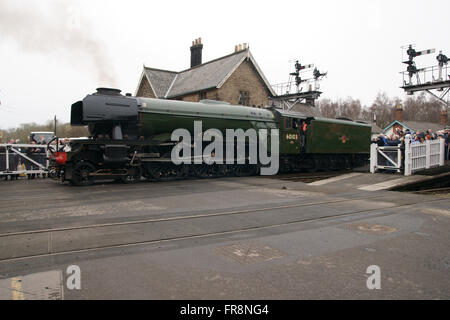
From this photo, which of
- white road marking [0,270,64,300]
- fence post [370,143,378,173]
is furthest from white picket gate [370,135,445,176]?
white road marking [0,270,64,300]

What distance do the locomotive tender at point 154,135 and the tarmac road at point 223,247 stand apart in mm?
3022

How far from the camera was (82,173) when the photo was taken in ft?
36.7

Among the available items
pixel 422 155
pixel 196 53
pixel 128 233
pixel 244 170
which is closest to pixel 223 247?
pixel 128 233

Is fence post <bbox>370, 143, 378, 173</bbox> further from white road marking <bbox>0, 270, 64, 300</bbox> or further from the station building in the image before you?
white road marking <bbox>0, 270, 64, 300</bbox>

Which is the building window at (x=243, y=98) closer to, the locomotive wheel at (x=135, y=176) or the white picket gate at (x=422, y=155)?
the white picket gate at (x=422, y=155)

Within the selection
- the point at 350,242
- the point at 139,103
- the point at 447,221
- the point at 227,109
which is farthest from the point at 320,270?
the point at 227,109

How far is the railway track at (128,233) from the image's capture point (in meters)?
4.54

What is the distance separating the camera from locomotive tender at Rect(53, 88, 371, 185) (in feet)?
36.9

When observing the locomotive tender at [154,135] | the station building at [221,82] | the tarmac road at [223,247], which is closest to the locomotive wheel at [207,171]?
the locomotive tender at [154,135]

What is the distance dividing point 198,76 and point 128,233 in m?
26.2

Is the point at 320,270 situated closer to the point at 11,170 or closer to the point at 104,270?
the point at 104,270

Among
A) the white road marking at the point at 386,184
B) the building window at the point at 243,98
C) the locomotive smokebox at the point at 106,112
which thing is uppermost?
the building window at the point at 243,98

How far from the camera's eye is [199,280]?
3.50 metres

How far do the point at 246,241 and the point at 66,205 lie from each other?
15.7ft
